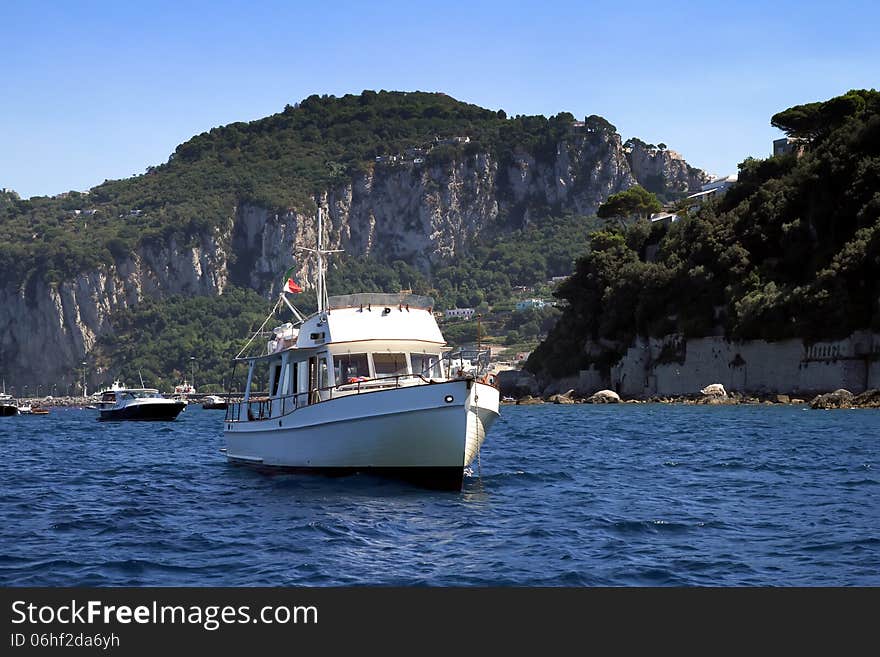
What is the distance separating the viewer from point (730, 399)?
93.4 metres

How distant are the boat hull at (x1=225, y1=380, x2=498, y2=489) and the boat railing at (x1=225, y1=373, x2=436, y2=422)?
47 centimetres

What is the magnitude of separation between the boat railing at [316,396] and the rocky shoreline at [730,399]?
50717mm

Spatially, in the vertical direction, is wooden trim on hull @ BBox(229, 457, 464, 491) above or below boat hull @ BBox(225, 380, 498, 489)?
below

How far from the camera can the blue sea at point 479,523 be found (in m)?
16.9

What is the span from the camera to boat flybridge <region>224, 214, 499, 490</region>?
1011 inches

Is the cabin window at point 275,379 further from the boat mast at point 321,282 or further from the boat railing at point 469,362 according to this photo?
the boat railing at point 469,362

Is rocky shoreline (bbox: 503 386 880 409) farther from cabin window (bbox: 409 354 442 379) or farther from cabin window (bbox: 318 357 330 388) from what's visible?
cabin window (bbox: 318 357 330 388)

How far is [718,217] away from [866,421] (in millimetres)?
61906

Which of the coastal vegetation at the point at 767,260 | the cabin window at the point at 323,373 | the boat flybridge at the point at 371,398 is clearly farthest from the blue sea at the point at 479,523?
the coastal vegetation at the point at 767,260

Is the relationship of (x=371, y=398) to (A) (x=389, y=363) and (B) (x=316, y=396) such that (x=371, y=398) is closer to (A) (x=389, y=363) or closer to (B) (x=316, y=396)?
(A) (x=389, y=363)

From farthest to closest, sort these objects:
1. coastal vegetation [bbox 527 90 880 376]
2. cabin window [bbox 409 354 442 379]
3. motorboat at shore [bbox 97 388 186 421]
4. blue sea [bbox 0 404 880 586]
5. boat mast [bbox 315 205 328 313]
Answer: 1. motorboat at shore [bbox 97 388 186 421]
2. coastal vegetation [bbox 527 90 880 376]
3. boat mast [bbox 315 205 328 313]
4. cabin window [bbox 409 354 442 379]
5. blue sea [bbox 0 404 880 586]

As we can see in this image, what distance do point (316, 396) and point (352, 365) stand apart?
1179mm

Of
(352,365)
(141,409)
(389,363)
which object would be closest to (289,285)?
(352,365)

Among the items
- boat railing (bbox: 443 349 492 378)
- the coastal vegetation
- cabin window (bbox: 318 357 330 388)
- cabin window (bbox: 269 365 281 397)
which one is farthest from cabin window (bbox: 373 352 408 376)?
the coastal vegetation
